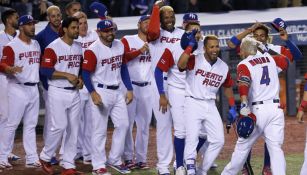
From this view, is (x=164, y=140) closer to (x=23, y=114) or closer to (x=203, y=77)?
(x=203, y=77)

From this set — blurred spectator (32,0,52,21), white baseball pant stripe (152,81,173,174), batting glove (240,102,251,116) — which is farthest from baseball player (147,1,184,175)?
blurred spectator (32,0,52,21)

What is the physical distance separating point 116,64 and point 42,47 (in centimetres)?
116

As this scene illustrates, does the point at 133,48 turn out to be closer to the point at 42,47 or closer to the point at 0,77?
the point at 42,47

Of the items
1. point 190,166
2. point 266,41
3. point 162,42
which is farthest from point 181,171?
point 266,41

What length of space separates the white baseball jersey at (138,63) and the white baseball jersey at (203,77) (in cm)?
148

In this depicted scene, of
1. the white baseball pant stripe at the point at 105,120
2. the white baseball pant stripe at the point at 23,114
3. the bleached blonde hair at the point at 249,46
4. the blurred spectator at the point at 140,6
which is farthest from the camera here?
the blurred spectator at the point at 140,6

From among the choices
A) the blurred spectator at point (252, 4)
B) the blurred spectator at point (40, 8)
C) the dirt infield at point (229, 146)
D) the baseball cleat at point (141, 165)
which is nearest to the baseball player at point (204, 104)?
the baseball cleat at point (141, 165)

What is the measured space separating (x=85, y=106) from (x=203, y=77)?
6.70 feet

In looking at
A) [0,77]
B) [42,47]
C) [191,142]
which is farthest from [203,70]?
[0,77]

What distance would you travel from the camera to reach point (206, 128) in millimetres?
8922

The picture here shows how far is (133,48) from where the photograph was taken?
34.1ft

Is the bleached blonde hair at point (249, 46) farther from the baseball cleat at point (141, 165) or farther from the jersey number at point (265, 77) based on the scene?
the baseball cleat at point (141, 165)

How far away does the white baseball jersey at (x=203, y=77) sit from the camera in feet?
29.1

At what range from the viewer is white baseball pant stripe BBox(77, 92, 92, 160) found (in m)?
10.4
